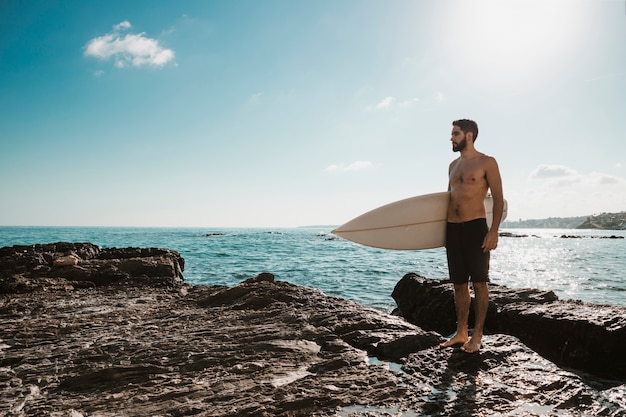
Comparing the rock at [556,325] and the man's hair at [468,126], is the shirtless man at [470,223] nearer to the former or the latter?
the man's hair at [468,126]

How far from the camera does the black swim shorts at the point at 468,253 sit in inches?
153

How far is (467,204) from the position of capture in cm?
405

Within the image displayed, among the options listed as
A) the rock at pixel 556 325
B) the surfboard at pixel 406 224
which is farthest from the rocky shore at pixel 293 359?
the surfboard at pixel 406 224

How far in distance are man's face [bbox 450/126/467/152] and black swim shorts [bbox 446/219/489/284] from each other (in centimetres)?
87

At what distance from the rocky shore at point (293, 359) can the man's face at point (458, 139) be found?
2161 millimetres

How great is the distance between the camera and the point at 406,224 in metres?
5.11

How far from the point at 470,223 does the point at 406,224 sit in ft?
3.83

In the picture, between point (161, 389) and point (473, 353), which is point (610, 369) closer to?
point (473, 353)

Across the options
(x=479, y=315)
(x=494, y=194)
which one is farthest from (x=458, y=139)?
(x=479, y=315)

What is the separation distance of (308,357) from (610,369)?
326 cm

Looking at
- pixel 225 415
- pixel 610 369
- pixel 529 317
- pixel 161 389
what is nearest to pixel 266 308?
pixel 161 389

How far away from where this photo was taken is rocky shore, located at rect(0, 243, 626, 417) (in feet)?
8.64

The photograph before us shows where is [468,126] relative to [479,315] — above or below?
above

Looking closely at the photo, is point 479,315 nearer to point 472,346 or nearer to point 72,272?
point 472,346
